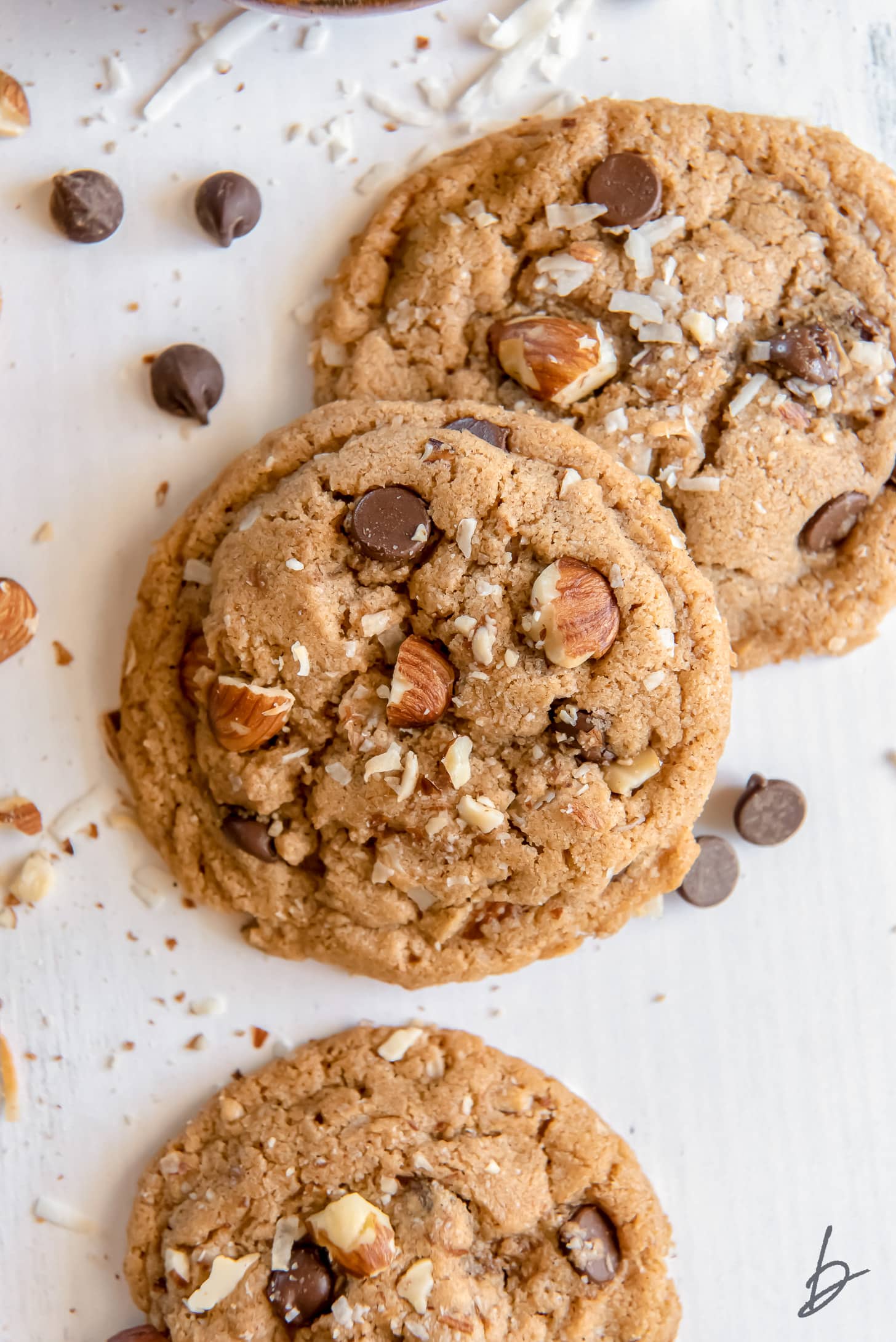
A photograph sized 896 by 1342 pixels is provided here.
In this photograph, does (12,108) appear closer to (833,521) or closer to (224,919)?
(224,919)

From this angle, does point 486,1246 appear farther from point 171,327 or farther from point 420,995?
point 171,327

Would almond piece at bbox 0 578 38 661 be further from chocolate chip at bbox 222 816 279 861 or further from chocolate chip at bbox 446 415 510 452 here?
chocolate chip at bbox 446 415 510 452

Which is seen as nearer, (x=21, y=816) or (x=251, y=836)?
(x=251, y=836)

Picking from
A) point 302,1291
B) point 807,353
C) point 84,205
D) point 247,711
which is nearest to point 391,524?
point 247,711

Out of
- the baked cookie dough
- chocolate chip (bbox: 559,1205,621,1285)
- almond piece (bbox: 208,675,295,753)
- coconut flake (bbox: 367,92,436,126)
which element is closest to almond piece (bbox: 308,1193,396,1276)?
chocolate chip (bbox: 559,1205,621,1285)

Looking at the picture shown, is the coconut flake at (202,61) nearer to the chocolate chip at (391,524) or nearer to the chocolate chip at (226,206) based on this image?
the chocolate chip at (226,206)

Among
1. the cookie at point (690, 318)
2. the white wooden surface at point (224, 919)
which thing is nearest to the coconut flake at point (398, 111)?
the white wooden surface at point (224, 919)

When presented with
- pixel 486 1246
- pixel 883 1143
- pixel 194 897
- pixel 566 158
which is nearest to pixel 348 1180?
pixel 486 1246
